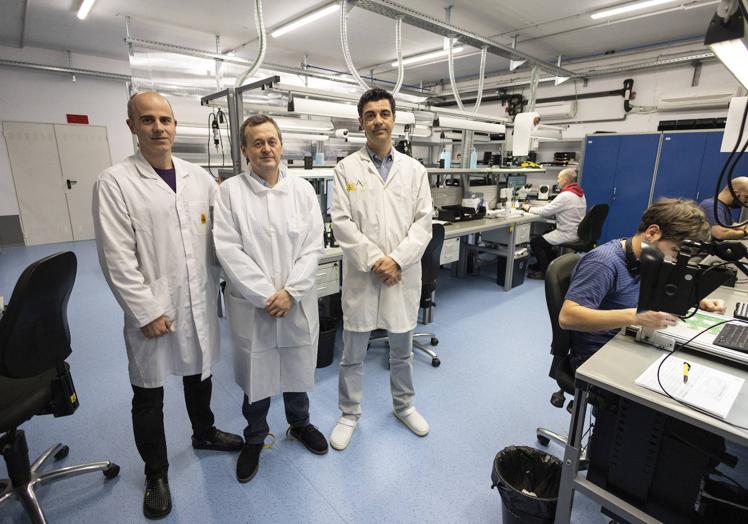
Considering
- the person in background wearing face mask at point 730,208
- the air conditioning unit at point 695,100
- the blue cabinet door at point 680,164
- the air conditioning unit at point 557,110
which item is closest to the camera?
the person in background wearing face mask at point 730,208

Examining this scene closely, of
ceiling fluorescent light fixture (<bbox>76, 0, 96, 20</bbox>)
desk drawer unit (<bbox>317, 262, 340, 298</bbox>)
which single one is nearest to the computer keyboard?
desk drawer unit (<bbox>317, 262, 340, 298</bbox>)

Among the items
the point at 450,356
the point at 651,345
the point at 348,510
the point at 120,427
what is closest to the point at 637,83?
the point at 450,356

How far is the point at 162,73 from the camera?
471cm

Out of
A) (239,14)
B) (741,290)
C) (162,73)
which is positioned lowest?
(741,290)

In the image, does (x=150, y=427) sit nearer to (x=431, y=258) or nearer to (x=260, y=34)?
(x=431, y=258)

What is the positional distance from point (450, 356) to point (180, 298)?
2004 mm

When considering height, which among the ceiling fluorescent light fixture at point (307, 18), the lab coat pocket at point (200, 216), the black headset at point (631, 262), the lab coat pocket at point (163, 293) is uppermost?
the ceiling fluorescent light fixture at point (307, 18)

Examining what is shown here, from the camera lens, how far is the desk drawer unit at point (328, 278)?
8.66 feet

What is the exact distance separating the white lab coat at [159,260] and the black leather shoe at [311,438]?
600 mm

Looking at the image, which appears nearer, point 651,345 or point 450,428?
point 651,345

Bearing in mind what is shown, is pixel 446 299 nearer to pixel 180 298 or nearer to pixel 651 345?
pixel 651 345

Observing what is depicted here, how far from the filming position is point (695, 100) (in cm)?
541

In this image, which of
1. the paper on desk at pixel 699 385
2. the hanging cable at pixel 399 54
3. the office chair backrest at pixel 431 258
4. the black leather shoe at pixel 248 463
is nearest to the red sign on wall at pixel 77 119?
the hanging cable at pixel 399 54

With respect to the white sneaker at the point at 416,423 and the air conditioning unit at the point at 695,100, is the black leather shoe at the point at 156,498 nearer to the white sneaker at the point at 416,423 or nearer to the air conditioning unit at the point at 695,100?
the white sneaker at the point at 416,423
